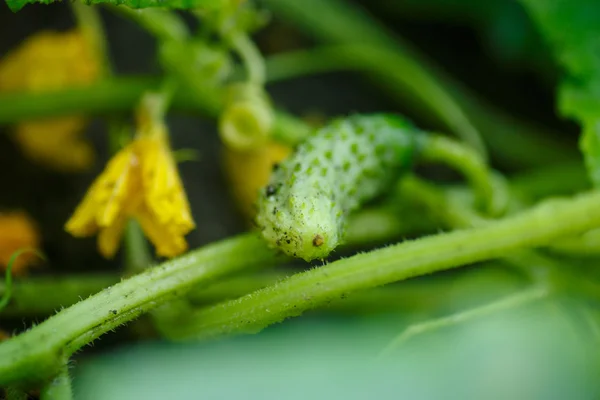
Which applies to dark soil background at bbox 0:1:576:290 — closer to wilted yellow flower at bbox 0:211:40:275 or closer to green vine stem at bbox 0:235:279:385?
wilted yellow flower at bbox 0:211:40:275

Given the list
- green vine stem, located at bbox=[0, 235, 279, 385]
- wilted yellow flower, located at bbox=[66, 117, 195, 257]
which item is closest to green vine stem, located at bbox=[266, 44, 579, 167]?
wilted yellow flower, located at bbox=[66, 117, 195, 257]

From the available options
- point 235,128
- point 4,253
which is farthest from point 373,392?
point 4,253

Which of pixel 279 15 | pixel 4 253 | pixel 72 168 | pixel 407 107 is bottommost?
pixel 4 253

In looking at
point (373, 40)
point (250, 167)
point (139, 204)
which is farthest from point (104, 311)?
point (373, 40)

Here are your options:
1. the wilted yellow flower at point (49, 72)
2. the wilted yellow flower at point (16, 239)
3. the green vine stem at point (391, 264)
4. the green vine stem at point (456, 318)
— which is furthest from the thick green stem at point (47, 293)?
the green vine stem at point (456, 318)

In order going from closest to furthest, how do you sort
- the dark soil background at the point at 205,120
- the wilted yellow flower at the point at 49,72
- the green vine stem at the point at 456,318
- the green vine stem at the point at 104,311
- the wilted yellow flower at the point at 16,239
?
the green vine stem at the point at 104,311
the green vine stem at the point at 456,318
the wilted yellow flower at the point at 16,239
the wilted yellow flower at the point at 49,72
the dark soil background at the point at 205,120

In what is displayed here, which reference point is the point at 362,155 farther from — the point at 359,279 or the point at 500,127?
the point at 500,127

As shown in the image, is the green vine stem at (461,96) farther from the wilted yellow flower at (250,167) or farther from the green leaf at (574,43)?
the green leaf at (574,43)
